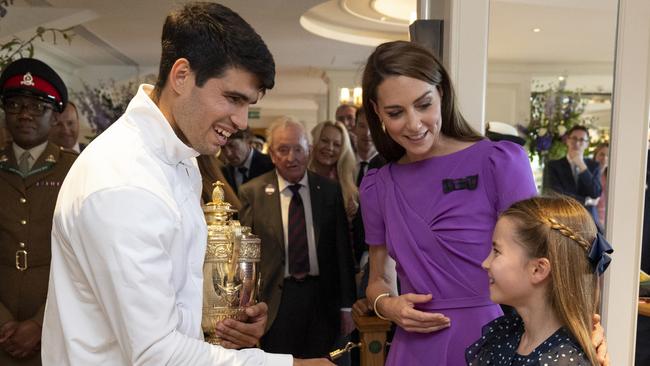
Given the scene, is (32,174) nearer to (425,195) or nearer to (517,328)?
(425,195)

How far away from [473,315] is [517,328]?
0.39 ft

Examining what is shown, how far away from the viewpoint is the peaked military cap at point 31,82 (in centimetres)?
248

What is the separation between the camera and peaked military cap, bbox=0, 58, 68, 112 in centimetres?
248

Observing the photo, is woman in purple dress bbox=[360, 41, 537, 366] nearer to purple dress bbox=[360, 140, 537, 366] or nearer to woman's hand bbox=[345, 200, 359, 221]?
purple dress bbox=[360, 140, 537, 366]

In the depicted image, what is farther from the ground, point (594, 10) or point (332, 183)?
point (594, 10)

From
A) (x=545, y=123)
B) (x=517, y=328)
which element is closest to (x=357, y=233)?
(x=545, y=123)

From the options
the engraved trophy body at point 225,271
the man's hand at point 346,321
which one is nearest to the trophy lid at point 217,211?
the engraved trophy body at point 225,271

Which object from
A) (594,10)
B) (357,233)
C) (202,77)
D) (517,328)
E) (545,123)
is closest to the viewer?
(202,77)

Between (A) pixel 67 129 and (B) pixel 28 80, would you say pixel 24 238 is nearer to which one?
(B) pixel 28 80

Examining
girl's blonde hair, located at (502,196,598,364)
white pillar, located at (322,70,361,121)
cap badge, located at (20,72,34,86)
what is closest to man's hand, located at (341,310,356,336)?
cap badge, located at (20,72,34,86)

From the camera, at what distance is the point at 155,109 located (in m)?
1.26

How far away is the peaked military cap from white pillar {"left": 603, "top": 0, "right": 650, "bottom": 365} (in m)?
2.19

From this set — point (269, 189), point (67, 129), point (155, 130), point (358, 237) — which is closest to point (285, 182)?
point (269, 189)

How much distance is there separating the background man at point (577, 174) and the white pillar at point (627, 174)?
0.13 metres
